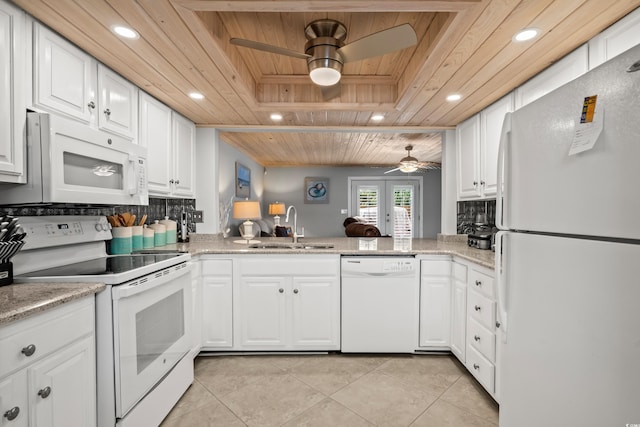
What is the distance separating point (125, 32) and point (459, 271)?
2.59 m

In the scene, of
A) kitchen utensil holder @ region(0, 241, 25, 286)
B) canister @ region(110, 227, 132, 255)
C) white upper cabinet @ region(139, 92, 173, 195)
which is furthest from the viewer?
white upper cabinet @ region(139, 92, 173, 195)

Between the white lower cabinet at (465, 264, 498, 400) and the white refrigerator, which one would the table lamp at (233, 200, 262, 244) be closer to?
the white lower cabinet at (465, 264, 498, 400)

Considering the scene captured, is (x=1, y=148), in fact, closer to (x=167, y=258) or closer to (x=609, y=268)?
(x=167, y=258)

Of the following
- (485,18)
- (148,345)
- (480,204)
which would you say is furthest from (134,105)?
(480,204)

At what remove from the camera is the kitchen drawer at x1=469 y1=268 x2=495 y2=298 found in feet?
6.04

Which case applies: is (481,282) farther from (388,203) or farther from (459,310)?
(388,203)

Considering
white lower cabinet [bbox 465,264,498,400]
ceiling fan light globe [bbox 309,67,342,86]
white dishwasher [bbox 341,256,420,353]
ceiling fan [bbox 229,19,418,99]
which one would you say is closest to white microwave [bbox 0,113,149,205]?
ceiling fan [bbox 229,19,418,99]

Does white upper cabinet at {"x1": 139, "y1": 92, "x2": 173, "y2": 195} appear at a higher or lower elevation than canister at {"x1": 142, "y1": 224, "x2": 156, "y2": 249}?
higher

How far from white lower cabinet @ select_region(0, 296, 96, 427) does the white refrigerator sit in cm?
174

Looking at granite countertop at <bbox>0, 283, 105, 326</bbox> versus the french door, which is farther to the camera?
the french door

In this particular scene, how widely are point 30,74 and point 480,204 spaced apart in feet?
11.3

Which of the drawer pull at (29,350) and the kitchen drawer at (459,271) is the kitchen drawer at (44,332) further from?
the kitchen drawer at (459,271)

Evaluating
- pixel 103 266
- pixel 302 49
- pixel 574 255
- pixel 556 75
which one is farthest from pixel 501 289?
pixel 103 266

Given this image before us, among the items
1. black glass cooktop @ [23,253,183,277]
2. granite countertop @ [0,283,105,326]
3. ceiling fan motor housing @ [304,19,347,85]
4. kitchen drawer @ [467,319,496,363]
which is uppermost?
ceiling fan motor housing @ [304,19,347,85]
